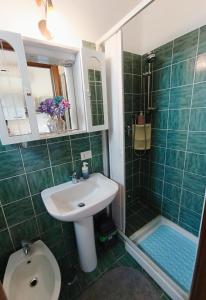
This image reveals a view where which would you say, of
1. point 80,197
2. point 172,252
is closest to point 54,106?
point 80,197

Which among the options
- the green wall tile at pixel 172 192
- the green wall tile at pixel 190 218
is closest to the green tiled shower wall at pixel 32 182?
the green wall tile at pixel 172 192

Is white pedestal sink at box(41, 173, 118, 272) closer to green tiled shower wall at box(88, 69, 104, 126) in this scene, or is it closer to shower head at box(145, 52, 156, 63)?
green tiled shower wall at box(88, 69, 104, 126)

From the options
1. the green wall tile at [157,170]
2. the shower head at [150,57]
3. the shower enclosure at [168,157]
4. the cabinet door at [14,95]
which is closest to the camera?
the cabinet door at [14,95]

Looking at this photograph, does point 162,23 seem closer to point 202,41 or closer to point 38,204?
point 202,41

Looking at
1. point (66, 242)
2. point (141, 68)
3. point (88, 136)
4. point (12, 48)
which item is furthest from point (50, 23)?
point (66, 242)

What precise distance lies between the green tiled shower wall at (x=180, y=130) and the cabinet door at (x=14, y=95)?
1137 mm

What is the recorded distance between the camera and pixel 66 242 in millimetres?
1576

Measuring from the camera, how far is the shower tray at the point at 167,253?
122cm

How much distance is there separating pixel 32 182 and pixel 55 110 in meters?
→ 0.62

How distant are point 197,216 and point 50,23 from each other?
2211 millimetres

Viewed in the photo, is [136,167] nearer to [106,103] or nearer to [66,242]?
[106,103]

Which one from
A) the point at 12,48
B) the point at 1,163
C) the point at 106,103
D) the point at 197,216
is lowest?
the point at 197,216

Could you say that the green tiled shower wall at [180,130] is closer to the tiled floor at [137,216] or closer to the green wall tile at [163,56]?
the green wall tile at [163,56]

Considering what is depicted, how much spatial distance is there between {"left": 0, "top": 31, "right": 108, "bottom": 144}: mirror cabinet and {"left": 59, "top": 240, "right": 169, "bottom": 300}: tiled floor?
1303 mm
